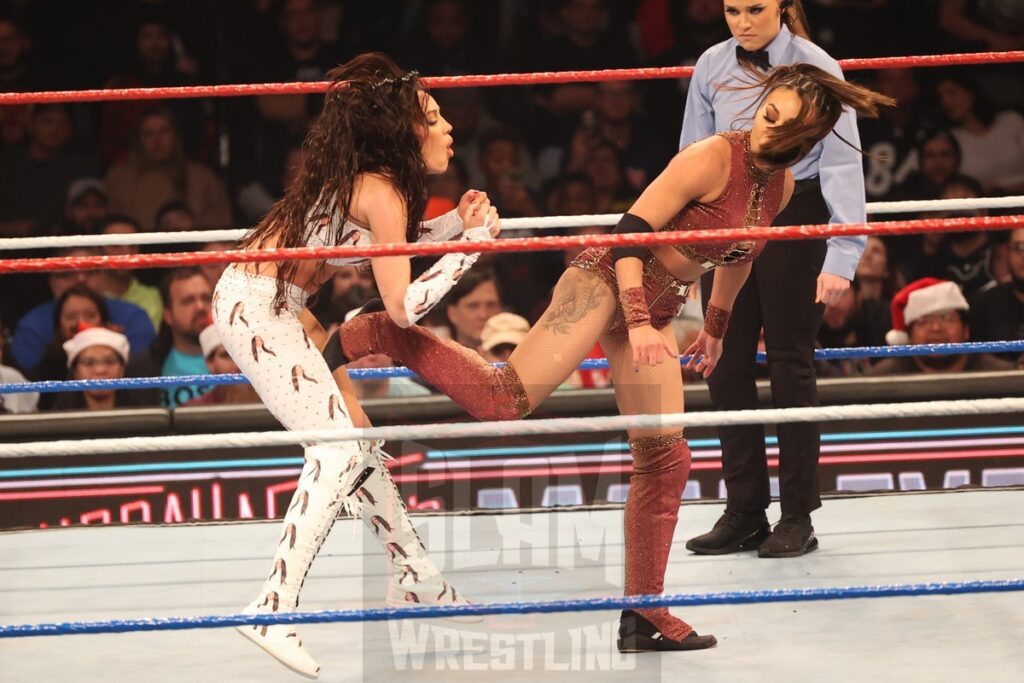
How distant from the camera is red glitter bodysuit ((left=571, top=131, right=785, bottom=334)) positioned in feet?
6.73

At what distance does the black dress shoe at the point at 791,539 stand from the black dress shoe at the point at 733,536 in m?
0.04

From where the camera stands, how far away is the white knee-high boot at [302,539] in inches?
73.4

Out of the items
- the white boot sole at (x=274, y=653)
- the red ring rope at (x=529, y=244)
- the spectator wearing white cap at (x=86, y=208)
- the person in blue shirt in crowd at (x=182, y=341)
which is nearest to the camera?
the red ring rope at (x=529, y=244)

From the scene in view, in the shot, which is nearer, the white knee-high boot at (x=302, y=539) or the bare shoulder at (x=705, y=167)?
the white knee-high boot at (x=302, y=539)

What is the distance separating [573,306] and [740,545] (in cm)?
76

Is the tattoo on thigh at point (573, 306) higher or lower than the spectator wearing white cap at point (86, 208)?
lower

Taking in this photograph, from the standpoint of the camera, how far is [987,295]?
157 inches

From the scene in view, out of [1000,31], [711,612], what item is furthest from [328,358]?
[1000,31]

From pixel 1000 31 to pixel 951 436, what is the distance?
2.17 meters

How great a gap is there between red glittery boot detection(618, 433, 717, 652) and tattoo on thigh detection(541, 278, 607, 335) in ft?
0.72

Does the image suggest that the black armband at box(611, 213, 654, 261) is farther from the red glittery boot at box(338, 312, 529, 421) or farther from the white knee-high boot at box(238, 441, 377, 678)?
the white knee-high boot at box(238, 441, 377, 678)

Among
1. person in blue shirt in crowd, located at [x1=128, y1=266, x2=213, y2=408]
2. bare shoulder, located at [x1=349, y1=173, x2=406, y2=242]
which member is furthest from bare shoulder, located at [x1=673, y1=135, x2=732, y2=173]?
person in blue shirt in crowd, located at [x1=128, y1=266, x2=213, y2=408]

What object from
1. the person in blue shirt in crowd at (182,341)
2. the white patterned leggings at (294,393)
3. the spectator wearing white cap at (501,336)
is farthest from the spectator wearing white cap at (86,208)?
the white patterned leggings at (294,393)

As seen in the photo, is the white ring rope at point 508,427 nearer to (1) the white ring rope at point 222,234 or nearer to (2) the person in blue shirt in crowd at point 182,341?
(1) the white ring rope at point 222,234
